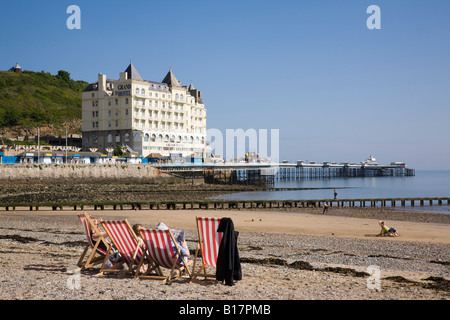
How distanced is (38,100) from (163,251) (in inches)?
4313

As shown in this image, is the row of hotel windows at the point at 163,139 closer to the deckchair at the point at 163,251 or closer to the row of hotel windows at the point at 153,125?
the row of hotel windows at the point at 153,125

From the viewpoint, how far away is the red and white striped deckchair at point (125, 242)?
26.2 feet

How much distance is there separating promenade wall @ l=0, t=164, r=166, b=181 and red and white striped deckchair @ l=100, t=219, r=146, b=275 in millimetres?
48244

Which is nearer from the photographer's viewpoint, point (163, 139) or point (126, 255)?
point (126, 255)

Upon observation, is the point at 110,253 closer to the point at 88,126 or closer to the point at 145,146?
the point at 145,146

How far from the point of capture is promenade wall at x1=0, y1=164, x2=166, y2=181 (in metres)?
52.8

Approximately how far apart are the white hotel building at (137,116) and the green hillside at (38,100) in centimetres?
1606

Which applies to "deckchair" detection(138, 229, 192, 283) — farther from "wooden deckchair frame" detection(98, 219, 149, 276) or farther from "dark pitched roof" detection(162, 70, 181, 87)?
"dark pitched roof" detection(162, 70, 181, 87)

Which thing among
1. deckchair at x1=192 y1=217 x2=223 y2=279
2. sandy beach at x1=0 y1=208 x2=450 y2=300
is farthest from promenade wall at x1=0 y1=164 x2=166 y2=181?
deckchair at x1=192 y1=217 x2=223 y2=279

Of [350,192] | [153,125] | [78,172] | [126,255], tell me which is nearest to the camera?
[126,255]

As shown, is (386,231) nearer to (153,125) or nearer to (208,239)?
(208,239)

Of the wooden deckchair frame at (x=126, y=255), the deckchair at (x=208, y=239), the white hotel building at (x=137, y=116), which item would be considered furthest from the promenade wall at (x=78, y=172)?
the deckchair at (x=208, y=239)

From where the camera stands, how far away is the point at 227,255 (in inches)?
294

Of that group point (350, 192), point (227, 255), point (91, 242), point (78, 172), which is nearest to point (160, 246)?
point (227, 255)
